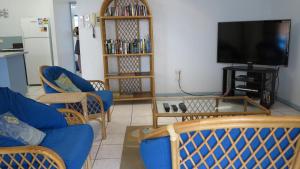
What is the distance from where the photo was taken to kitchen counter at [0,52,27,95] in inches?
168

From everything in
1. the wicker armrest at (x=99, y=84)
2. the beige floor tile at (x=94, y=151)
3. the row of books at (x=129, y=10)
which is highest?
the row of books at (x=129, y=10)

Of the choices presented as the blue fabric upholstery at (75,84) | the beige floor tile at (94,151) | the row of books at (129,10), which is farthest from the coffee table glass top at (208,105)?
the row of books at (129,10)

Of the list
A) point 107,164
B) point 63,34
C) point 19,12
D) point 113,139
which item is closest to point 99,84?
point 113,139

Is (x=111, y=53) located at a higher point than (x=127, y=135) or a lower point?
higher

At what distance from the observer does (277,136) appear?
0.96 metres

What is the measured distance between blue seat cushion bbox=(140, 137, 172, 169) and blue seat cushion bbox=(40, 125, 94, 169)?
606 millimetres

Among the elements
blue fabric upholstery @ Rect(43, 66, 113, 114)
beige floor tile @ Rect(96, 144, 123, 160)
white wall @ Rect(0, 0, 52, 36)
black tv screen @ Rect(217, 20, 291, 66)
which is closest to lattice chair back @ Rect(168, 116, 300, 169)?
beige floor tile @ Rect(96, 144, 123, 160)

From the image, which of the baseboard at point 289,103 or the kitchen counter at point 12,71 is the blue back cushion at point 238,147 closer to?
the baseboard at point 289,103

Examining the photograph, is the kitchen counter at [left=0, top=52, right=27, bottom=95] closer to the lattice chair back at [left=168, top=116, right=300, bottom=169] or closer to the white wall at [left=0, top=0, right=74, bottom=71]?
the white wall at [left=0, top=0, right=74, bottom=71]

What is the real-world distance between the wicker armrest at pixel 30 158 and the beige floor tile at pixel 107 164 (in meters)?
0.84

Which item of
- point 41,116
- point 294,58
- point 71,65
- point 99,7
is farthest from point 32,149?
point 71,65

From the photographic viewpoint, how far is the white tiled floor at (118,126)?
7.54ft

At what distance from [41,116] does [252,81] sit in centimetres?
325

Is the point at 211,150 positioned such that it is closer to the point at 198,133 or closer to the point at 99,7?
the point at 198,133
